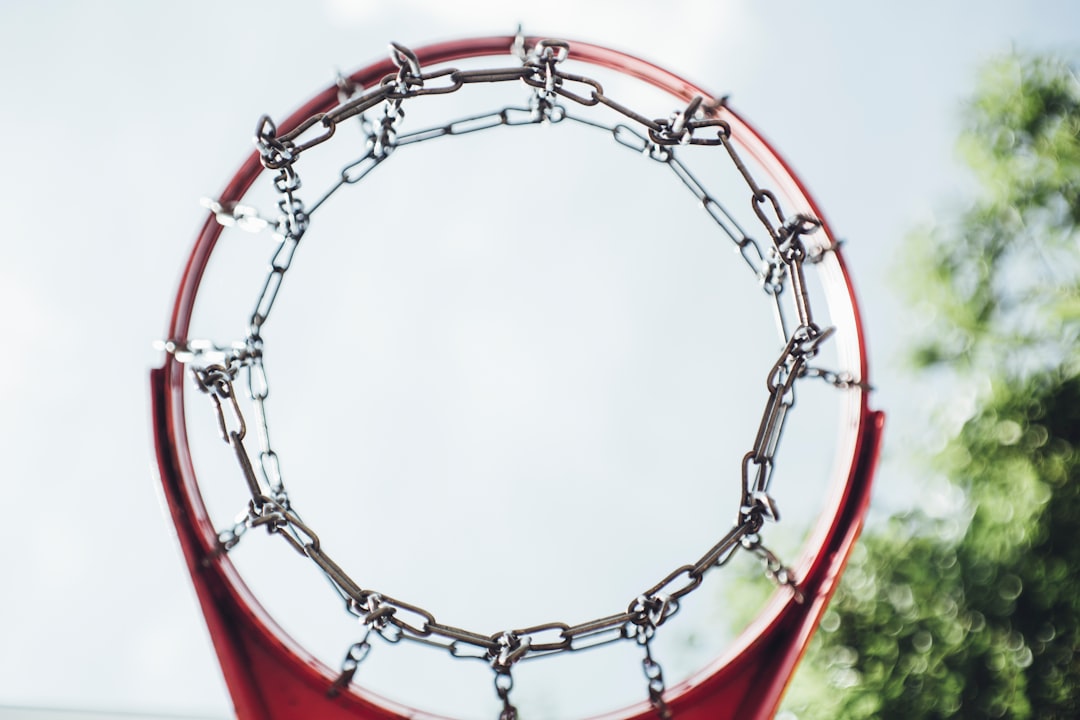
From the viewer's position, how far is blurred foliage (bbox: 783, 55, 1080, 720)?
365 centimetres

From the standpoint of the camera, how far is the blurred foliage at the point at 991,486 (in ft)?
12.0

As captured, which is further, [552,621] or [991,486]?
[991,486]

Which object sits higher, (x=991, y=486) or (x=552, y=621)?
(x=991, y=486)

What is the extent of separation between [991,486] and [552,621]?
10.2 feet

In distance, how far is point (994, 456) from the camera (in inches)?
162

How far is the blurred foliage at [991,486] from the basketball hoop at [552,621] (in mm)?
2036

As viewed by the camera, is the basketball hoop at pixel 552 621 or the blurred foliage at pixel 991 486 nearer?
the basketball hoop at pixel 552 621

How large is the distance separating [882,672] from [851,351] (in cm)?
228

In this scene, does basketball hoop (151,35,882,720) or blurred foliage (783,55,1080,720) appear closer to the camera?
basketball hoop (151,35,882,720)

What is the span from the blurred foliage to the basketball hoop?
6.68 ft

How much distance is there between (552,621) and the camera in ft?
6.92

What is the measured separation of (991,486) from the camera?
4.07 metres

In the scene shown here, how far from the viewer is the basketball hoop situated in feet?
6.38

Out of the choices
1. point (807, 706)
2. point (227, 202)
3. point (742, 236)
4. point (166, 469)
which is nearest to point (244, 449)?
point (166, 469)
